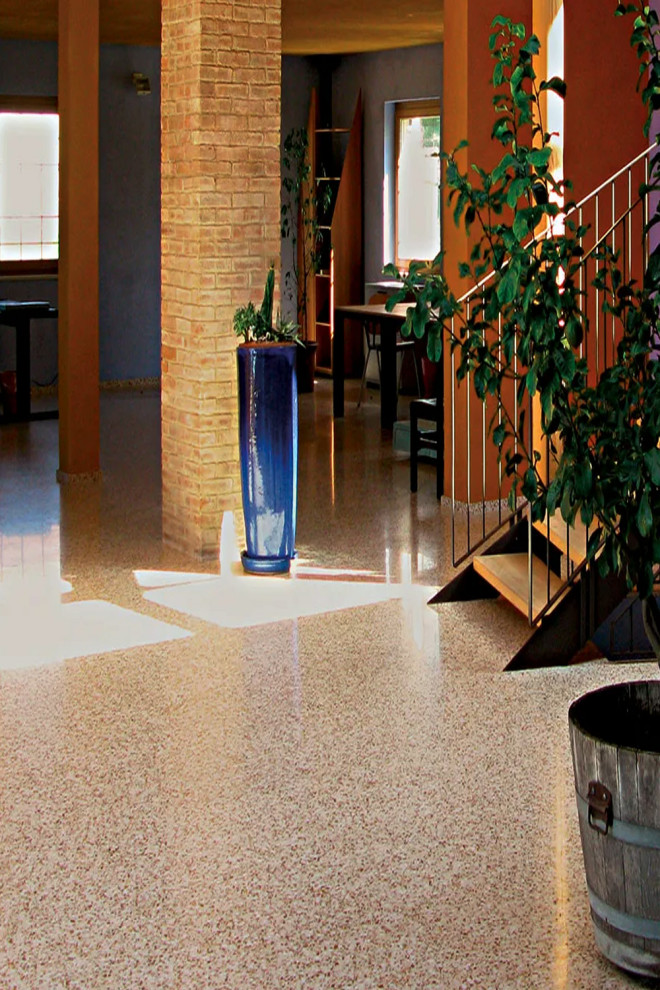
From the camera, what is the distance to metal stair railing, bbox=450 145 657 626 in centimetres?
572

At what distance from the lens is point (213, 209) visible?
24.2ft

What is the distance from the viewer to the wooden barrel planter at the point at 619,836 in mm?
3221

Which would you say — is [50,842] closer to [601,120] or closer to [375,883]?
[375,883]

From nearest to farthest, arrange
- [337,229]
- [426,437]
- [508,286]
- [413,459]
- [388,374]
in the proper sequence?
[508,286], [413,459], [426,437], [388,374], [337,229]

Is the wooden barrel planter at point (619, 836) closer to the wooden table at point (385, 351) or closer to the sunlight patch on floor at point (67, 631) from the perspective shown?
the sunlight patch on floor at point (67, 631)

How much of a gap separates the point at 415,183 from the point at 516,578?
858 cm

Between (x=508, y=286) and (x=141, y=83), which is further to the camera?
(x=141, y=83)

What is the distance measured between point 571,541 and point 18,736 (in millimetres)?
2385

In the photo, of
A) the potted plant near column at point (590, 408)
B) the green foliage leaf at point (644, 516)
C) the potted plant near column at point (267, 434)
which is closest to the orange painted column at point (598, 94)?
the potted plant near column at point (267, 434)

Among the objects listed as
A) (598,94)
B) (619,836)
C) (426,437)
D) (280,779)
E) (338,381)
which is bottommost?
(280,779)

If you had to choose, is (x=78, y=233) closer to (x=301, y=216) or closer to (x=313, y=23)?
(x=313, y=23)

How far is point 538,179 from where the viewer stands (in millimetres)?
3164

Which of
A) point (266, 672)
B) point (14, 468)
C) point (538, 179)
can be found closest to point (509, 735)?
point (266, 672)

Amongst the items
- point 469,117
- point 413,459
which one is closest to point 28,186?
point 413,459
